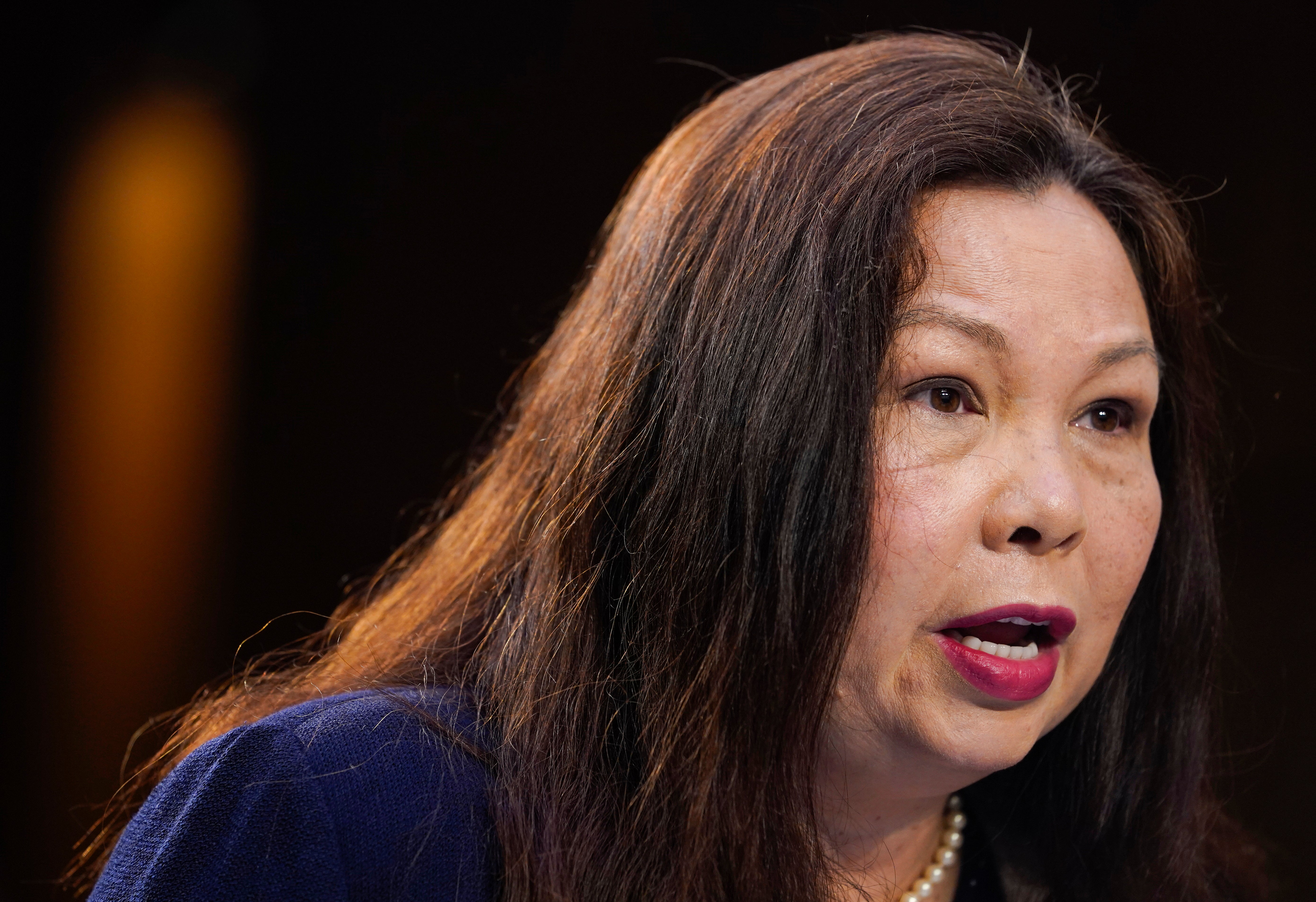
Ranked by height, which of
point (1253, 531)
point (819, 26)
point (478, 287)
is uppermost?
point (819, 26)

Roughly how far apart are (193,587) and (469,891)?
156 centimetres

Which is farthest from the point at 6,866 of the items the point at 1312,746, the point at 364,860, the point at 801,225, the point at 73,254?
the point at 1312,746

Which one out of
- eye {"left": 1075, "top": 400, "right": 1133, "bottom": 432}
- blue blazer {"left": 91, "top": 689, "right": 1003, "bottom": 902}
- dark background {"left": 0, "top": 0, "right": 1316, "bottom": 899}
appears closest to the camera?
blue blazer {"left": 91, "top": 689, "right": 1003, "bottom": 902}

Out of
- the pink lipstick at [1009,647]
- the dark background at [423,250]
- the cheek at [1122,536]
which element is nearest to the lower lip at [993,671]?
the pink lipstick at [1009,647]

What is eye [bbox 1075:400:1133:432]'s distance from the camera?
3.70 feet

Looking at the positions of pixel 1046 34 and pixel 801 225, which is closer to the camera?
pixel 801 225

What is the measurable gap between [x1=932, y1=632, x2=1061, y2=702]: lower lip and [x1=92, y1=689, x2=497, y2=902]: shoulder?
41cm

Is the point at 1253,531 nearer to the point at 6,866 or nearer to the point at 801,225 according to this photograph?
the point at 801,225

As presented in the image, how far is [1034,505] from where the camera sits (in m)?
1.01

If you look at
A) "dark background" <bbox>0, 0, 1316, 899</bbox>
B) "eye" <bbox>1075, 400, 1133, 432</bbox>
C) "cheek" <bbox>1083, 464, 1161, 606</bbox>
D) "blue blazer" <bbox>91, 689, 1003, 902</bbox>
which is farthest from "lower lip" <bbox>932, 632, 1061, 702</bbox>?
"dark background" <bbox>0, 0, 1316, 899</bbox>

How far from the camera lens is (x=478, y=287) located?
237 centimetres

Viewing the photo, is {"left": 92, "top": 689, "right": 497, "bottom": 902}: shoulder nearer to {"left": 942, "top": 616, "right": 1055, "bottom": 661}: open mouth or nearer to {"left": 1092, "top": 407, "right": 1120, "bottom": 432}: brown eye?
{"left": 942, "top": 616, "right": 1055, "bottom": 661}: open mouth

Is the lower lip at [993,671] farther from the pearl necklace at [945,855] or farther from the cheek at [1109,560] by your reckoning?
the pearl necklace at [945,855]

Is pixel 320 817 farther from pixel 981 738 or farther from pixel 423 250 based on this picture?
pixel 423 250
